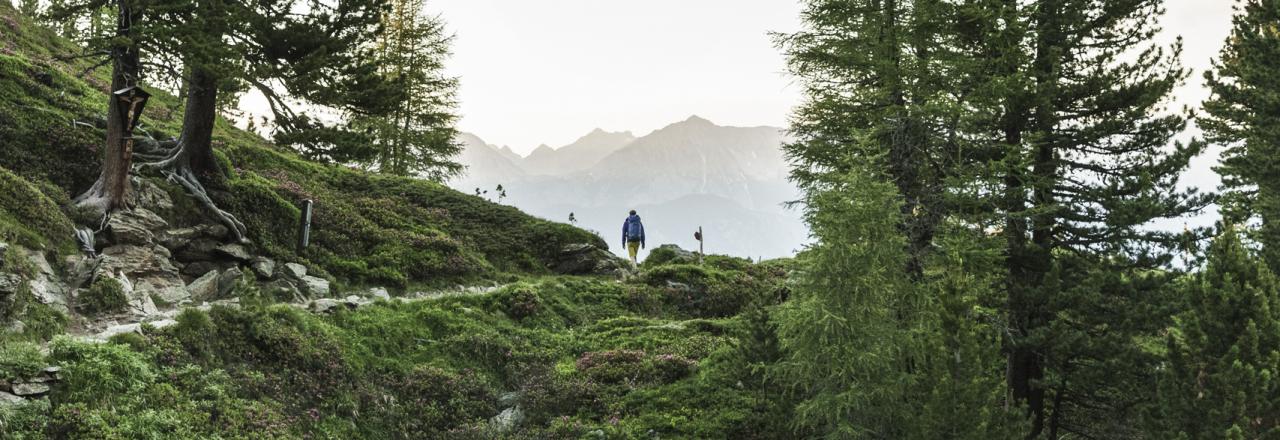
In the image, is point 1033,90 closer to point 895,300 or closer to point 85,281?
point 895,300

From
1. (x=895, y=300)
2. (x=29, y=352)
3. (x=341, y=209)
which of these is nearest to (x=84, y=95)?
(x=341, y=209)

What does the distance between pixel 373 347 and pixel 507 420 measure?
3.15 meters

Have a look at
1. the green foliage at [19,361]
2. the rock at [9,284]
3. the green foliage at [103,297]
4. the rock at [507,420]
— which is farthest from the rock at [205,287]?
the rock at [507,420]

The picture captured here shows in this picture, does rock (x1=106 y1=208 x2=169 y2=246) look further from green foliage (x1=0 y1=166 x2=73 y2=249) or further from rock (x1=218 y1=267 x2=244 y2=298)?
rock (x1=218 y1=267 x2=244 y2=298)

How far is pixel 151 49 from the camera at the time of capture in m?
13.2

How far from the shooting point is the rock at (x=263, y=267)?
46.4 feet

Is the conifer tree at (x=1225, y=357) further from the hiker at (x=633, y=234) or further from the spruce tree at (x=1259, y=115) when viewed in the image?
the hiker at (x=633, y=234)

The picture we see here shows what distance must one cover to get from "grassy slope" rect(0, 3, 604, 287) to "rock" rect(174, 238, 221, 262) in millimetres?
916

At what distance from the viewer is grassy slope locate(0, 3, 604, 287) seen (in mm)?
14320

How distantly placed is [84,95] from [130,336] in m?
14.7

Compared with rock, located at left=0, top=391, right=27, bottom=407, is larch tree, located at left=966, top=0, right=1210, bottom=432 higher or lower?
higher

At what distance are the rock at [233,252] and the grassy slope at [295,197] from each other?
2.38 feet

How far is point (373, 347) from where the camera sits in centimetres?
1246

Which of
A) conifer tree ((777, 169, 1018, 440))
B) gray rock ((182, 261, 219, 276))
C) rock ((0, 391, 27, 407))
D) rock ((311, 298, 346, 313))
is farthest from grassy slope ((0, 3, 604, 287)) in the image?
conifer tree ((777, 169, 1018, 440))
